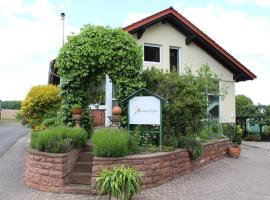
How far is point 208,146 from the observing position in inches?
483

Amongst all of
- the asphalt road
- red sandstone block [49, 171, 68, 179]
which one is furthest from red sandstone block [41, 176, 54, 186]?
the asphalt road

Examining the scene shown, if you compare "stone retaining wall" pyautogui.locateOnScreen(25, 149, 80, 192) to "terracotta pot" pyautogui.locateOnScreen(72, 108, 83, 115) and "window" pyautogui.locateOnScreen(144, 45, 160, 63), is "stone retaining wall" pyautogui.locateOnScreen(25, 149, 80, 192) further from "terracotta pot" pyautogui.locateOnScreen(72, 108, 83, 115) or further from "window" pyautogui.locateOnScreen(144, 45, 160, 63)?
"window" pyautogui.locateOnScreen(144, 45, 160, 63)

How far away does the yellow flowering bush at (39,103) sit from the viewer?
49.8ft

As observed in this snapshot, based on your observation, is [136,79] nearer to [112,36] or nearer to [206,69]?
[112,36]

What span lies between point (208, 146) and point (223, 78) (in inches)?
360

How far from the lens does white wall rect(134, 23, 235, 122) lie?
1839 cm

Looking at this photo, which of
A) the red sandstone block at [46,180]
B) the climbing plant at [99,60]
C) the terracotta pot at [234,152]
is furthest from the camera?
the terracotta pot at [234,152]

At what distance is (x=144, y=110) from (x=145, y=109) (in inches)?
1.7

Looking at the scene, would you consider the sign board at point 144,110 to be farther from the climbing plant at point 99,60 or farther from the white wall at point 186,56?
the white wall at point 186,56

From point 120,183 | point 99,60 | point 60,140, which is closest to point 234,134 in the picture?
point 99,60

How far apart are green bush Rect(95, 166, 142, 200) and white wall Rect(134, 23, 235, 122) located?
436 inches

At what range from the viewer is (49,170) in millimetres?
8141

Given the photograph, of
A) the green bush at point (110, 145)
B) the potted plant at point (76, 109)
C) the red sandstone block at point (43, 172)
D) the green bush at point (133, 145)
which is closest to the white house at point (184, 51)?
the potted plant at point (76, 109)

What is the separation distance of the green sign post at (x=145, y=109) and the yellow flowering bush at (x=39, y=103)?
6150mm
